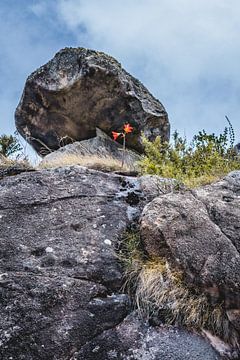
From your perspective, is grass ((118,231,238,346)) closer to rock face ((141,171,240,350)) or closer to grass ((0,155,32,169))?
rock face ((141,171,240,350))

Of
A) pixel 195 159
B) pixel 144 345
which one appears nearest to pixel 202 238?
pixel 144 345

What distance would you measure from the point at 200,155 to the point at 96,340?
4.87 m

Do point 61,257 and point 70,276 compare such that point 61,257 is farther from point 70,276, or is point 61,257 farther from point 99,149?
point 99,149

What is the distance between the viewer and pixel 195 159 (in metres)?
7.50

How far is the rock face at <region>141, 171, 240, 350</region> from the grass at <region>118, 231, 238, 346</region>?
3.2 inches

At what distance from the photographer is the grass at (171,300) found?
12.6 feet

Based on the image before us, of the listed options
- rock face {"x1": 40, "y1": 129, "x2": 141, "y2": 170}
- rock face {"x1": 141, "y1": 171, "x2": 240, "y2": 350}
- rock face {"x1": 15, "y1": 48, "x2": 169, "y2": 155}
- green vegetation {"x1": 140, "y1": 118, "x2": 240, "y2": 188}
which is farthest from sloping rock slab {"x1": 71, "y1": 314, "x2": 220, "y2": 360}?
rock face {"x1": 15, "y1": 48, "x2": 169, "y2": 155}

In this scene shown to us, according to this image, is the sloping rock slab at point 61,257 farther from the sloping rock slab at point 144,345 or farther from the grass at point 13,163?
the grass at point 13,163

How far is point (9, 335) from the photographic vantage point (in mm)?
3414

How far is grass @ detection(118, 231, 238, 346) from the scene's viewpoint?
12.6 ft

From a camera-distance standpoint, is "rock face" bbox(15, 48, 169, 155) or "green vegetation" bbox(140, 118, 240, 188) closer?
"green vegetation" bbox(140, 118, 240, 188)

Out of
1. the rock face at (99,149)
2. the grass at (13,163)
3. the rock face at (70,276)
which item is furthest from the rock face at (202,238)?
the rock face at (99,149)

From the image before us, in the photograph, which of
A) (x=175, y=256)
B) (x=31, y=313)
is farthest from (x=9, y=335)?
(x=175, y=256)

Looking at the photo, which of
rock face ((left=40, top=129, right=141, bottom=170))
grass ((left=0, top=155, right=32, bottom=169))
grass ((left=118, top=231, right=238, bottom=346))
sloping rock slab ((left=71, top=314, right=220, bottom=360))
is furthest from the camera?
rock face ((left=40, top=129, right=141, bottom=170))
